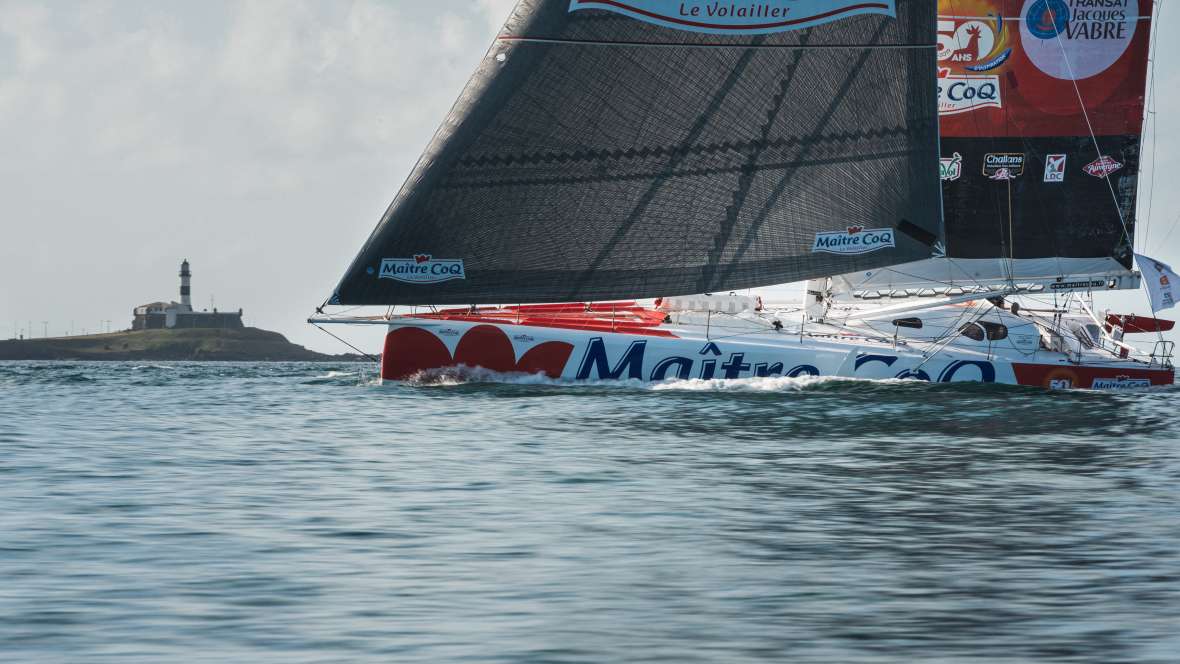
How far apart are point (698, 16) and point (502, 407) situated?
26.4ft

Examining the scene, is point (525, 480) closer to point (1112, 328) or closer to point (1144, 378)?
point (1144, 378)

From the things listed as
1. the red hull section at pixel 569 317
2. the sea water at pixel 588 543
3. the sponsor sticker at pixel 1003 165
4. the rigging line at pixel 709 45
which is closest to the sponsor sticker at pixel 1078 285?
the sponsor sticker at pixel 1003 165

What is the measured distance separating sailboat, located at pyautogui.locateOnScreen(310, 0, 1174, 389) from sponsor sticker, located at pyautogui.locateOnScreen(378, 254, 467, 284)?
4 cm

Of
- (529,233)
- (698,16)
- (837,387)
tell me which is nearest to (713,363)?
(837,387)

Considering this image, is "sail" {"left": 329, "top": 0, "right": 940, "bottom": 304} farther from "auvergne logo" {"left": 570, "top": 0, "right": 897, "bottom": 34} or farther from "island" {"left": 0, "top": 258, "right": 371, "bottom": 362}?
"island" {"left": 0, "top": 258, "right": 371, "bottom": 362}

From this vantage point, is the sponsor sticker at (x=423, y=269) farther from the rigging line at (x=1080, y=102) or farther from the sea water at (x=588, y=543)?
the rigging line at (x=1080, y=102)

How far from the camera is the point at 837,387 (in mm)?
21500

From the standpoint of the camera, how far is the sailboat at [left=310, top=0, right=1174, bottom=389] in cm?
2172

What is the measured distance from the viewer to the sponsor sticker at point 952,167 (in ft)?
81.4

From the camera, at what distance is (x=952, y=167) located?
24.8 m

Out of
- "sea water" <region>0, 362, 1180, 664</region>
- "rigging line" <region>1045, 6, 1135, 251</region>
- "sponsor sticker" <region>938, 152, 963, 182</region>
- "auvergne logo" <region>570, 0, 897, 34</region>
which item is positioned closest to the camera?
"sea water" <region>0, 362, 1180, 664</region>

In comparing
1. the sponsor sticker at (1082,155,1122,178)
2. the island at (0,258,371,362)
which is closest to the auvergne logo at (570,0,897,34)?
the sponsor sticker at (1082,155,1122,178)

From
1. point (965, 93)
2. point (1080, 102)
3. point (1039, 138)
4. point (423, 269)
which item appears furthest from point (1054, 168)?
point (423, 269)

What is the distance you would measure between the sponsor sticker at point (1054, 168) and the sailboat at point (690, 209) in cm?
239
